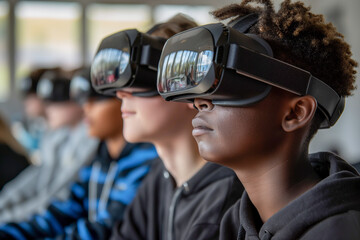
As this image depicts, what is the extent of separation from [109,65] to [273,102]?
20.9 inches

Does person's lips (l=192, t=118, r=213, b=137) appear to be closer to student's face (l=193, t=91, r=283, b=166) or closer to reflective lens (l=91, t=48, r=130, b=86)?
student's face (l=193, t=91, r=283, b=166)

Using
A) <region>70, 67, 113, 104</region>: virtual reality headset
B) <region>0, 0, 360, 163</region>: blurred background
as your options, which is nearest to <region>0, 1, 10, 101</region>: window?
<region>0, 0, 360, 163</region>: blurred background

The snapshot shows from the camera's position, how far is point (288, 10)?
89 cm

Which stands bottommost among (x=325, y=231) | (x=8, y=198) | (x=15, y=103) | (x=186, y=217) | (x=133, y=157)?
(x=15, y=103)

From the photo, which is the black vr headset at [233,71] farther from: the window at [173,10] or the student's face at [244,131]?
the window at [173,10]

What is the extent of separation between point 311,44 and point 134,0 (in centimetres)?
670

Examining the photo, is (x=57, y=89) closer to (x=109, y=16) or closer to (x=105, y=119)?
(x=105, y=119)

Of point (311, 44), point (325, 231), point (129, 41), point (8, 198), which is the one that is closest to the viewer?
point (325, 231)

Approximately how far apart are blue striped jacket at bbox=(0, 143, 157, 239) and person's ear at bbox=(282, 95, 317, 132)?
1.04 meters

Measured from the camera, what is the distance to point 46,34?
734 centimetres

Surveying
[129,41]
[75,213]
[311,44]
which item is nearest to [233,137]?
[311,44]

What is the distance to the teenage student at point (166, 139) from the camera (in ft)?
3.96

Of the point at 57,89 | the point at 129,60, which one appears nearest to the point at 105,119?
the point at 129,60

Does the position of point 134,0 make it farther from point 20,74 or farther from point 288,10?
point 288,10
